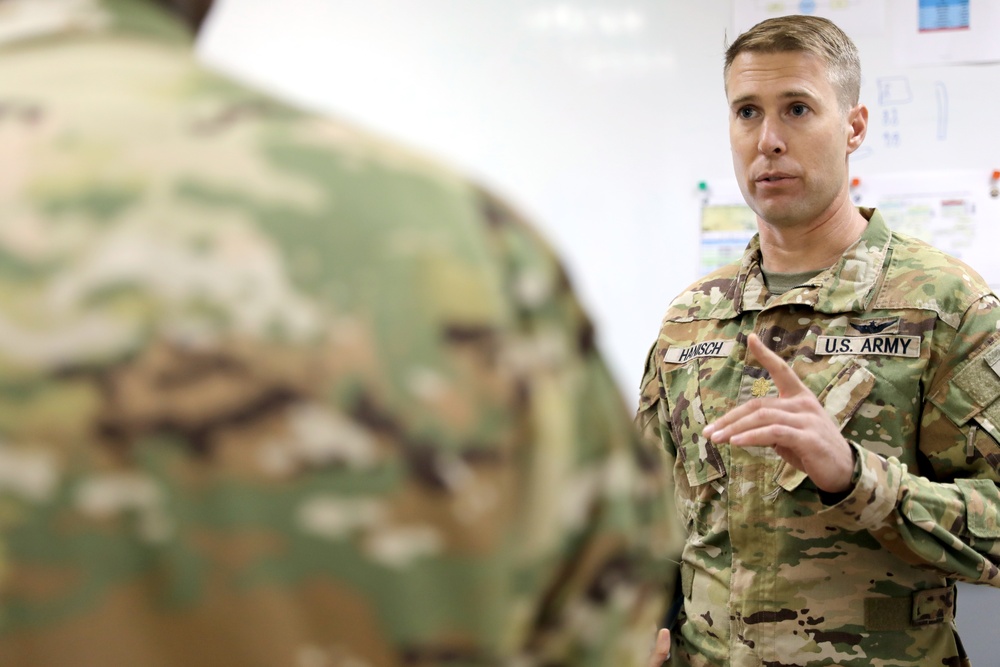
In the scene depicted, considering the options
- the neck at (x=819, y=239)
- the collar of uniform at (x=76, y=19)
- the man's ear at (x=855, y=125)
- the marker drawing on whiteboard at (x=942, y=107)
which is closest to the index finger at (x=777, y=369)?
the neck at (x=819, y=239)

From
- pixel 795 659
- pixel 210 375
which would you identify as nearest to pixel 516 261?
pixel 210 375

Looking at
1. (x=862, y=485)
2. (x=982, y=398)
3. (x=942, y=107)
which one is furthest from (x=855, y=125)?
(x=942, y=107)

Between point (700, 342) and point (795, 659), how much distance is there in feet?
1.74

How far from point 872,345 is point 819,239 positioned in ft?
0.75

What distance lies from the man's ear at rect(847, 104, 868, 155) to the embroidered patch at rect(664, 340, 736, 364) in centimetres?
40

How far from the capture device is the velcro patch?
1.33 meters

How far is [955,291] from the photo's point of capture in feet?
4.35

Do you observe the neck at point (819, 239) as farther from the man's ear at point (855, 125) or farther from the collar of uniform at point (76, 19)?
the collar of uniform at point (76, 19)

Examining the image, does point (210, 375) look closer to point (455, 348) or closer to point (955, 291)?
point (455, 348)

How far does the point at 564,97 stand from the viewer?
97.1 inches

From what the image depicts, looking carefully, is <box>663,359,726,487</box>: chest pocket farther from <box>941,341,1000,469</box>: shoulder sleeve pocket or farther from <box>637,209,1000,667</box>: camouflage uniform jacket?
<box>941,341,1000,469</box>: shoulder sleeve pocket

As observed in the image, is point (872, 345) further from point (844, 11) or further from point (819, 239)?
point (844, 11)

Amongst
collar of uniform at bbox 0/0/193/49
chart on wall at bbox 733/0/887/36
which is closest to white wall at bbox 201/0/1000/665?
chart on wall at bbox 733/0/887/36

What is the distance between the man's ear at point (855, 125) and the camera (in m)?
1.53
